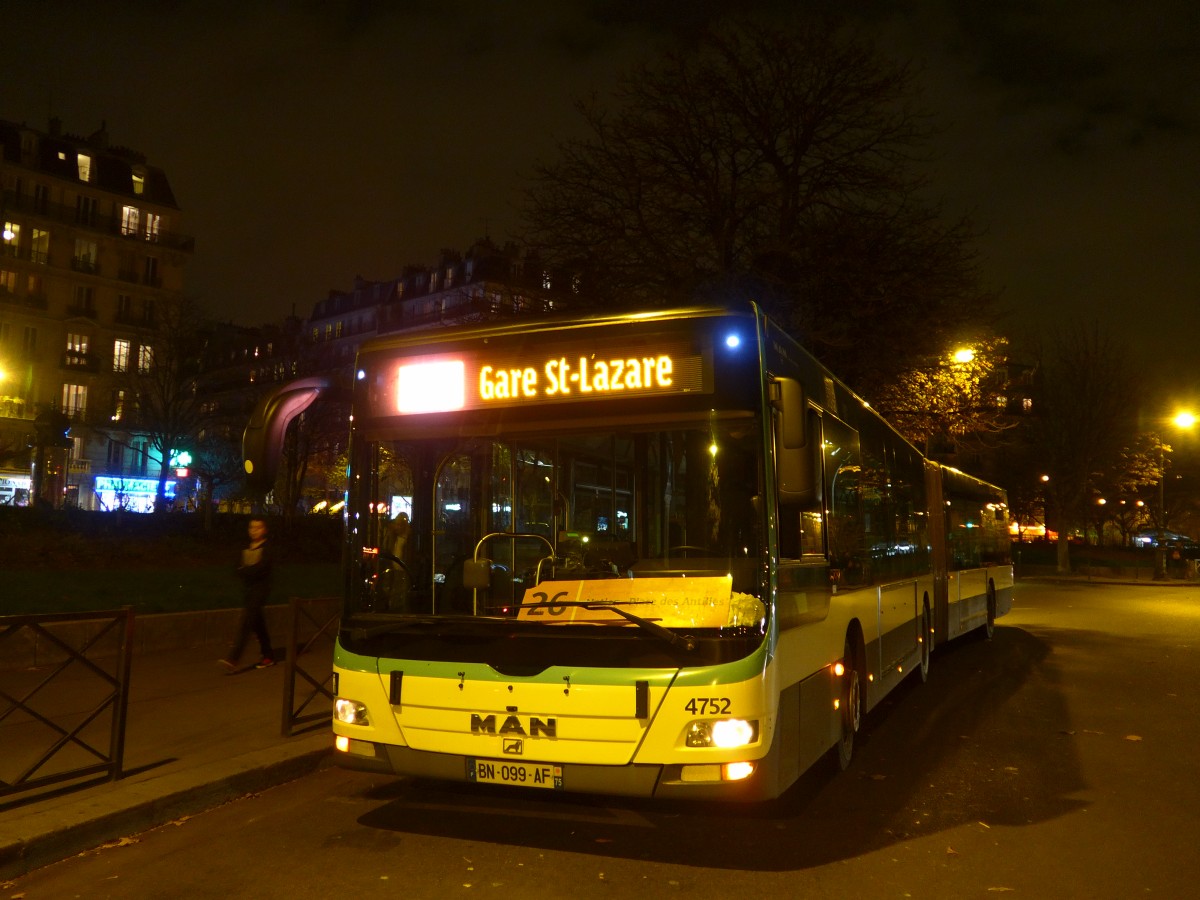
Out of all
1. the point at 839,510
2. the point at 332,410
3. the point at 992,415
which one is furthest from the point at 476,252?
the point at 839,510

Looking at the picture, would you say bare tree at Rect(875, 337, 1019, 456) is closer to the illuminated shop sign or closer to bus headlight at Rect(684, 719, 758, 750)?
the illuminated shop sign

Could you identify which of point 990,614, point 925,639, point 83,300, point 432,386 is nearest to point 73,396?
point 83,300

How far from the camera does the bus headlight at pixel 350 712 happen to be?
5859 millimetres

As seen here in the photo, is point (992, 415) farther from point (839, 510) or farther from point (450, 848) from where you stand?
point (450, 848)

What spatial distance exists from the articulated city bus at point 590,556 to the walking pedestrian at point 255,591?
18.9 ft

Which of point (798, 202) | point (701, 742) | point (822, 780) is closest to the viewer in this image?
point (701, 742)

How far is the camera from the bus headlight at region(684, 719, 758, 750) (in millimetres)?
5164

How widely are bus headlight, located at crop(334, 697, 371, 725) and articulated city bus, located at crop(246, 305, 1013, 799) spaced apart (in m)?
0.02

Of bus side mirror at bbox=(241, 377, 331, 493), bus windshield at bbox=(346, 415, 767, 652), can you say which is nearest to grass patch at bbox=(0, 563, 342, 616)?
bus windshield at bbox=(346, 415, 767, 652)

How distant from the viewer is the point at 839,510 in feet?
24.9

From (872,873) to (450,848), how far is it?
2.29m

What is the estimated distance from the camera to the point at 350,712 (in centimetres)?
591

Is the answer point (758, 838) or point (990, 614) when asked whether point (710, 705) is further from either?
point (990, 614)

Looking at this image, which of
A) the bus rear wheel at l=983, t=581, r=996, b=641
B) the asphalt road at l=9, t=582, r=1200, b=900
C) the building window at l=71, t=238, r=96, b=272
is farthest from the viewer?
the building window at l=71, t=238, r=96, b=272
